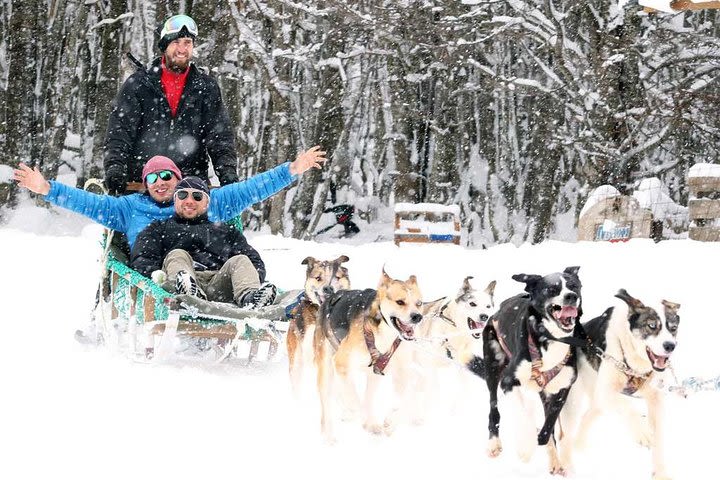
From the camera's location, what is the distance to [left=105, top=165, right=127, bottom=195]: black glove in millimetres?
7305

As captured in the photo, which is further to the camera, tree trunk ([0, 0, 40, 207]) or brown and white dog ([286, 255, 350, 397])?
tree trunk ([0, 0, 40, 207])

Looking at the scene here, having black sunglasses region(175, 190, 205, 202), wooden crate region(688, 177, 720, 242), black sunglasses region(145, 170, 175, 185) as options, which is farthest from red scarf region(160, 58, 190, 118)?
wooden crate region(688, 177, 720, 242)

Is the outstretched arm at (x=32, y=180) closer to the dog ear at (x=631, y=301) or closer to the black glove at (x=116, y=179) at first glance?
the black glove at (x=116, y=179)

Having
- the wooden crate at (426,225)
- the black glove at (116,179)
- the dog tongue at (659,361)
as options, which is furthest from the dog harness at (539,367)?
the wooden crate at (426,225)

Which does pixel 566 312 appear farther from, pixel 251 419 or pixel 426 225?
pixel 426 225

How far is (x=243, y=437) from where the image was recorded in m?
4.64

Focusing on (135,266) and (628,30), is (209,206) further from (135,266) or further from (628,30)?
(628,30)

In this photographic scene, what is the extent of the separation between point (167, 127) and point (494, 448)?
4.30 m

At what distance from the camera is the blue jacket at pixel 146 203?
23.2ft

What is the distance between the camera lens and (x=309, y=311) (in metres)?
5.71

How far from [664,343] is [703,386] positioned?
0.27 metres

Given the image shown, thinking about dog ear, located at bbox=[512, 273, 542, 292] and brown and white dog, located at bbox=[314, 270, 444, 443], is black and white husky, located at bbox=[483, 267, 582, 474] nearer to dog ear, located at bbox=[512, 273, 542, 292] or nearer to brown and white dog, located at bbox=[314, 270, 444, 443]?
dog ear, located at bbox=[512, 273, 542, 292]

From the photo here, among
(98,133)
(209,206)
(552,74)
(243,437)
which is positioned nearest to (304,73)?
(98,133)

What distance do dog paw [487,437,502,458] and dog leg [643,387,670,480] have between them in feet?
2.18
